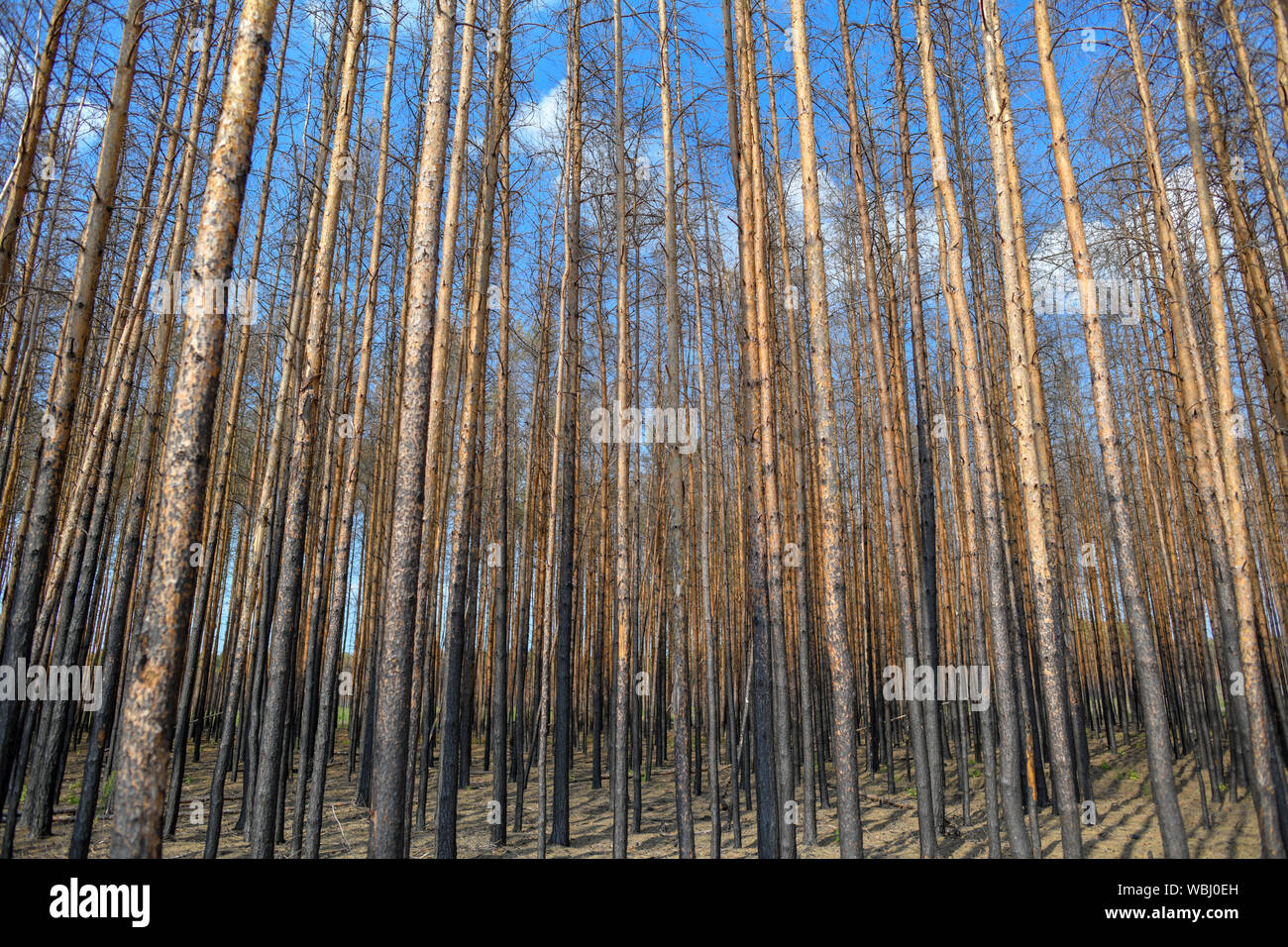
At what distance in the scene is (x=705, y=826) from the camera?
771cm

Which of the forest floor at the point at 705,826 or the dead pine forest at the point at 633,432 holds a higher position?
the dead pine forest at the point at 633,432

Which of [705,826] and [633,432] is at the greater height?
[633,432]

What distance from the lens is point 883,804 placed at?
8.34m

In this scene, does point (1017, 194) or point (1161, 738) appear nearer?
point (1161, 738)

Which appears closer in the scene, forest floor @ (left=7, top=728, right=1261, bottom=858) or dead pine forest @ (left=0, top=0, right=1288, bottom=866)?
dead pine forest @ (left=0, top=0, right=1288, bottom=866)

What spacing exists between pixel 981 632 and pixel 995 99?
5.55 meters

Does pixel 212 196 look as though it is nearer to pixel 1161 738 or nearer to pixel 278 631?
pixel 278 631

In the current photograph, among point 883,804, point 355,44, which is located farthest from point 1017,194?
point 883,804

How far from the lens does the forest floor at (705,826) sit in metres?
6.27

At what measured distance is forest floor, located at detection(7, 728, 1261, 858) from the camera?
→ 6.27 m

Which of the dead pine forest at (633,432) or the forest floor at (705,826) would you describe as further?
the forest floor at (705,826)

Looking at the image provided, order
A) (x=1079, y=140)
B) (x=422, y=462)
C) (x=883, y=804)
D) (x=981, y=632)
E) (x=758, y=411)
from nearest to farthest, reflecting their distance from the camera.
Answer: (x=422, y=462)
(x=758, y=411)
(x=1079, y=140)
(x=981, y=632)
(x=883, y=804)

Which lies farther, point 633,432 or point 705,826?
point 705,826

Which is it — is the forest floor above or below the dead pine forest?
below
